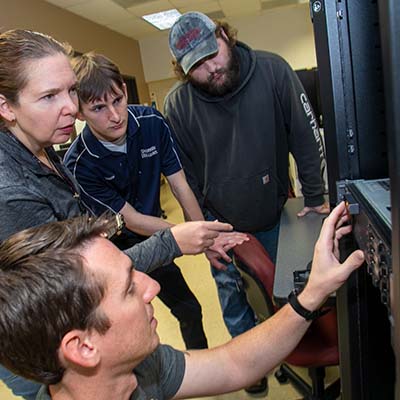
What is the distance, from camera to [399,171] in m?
0.26

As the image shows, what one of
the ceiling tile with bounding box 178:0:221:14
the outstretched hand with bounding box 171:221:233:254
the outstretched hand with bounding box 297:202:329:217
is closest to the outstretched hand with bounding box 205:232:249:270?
the outstretched hand with bounding box 171:221:233:254

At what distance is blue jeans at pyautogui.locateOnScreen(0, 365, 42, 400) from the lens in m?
0.98

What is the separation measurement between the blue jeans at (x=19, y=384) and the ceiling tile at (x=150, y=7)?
16.1 feet

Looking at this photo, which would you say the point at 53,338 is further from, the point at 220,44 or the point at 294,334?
the point at 220,44

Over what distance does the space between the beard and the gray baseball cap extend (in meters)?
0.10

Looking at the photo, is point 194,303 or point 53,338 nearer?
point 53,338

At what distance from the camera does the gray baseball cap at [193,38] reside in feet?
4.45

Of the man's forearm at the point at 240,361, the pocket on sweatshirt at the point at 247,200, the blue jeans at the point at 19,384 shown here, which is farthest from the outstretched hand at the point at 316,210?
the blue jeans at the point at 19,384

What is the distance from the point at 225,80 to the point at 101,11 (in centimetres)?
434

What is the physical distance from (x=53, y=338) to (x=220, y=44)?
1.23 m

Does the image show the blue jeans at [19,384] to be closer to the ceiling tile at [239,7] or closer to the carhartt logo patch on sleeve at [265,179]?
the carhartt logo patch on sleeve at [265,179]

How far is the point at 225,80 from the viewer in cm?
147

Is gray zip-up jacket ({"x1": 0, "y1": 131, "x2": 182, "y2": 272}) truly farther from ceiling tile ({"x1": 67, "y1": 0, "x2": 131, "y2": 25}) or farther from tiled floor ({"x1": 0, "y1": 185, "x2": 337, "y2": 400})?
ceiling tile ({"x1": 67, "y1": 0, "x2": 131, "y2": 25})

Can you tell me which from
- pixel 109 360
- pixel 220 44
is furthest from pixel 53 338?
pixel 220 44
